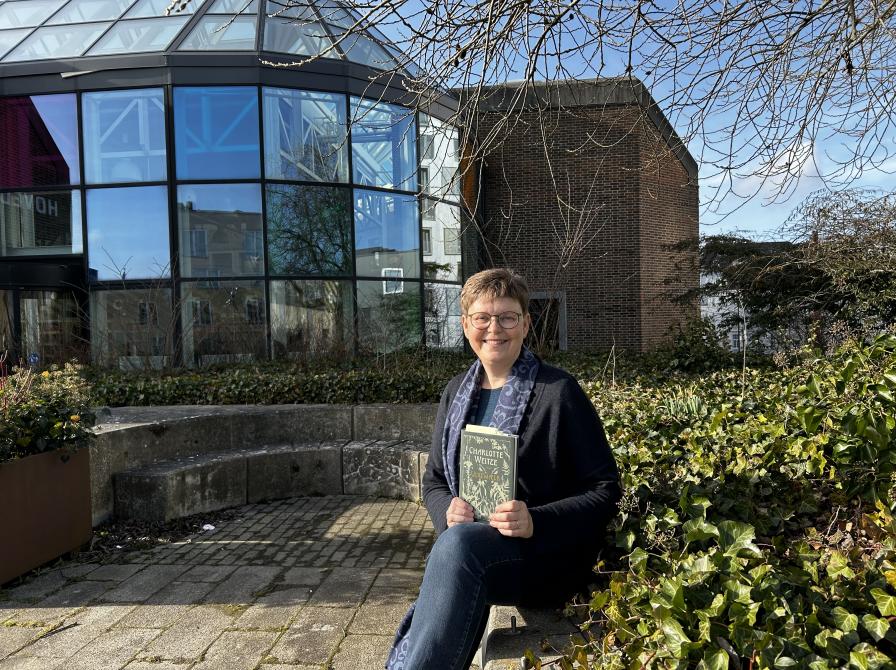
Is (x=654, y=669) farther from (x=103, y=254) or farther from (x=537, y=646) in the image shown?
(x=103, y=254)

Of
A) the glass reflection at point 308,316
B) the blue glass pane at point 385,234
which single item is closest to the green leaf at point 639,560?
the glass reflection at point 308,316

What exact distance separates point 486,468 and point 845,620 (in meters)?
1.07

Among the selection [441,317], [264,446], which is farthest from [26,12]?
[264,446]

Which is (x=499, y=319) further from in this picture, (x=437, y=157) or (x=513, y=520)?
Answer: (x=437, y=157)

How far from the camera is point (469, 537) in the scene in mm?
2020

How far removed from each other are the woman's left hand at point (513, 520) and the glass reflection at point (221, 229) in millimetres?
10339

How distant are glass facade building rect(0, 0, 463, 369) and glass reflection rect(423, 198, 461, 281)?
1.92 m

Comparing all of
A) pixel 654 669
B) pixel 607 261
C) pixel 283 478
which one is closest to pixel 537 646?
pixel 654 669

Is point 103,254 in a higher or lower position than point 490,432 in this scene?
higher

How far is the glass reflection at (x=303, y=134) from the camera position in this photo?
38.3 ft

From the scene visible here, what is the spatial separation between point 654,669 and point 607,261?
14.1m

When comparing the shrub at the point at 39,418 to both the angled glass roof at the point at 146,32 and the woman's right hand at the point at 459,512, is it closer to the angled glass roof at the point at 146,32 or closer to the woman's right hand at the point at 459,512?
the woman's right hand at the point at 459,512

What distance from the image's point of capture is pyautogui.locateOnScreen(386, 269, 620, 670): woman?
1.94 meters

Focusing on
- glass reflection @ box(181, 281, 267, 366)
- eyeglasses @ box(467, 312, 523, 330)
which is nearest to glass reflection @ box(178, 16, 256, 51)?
glass reflection @ box(181, 281, 267, 366)
